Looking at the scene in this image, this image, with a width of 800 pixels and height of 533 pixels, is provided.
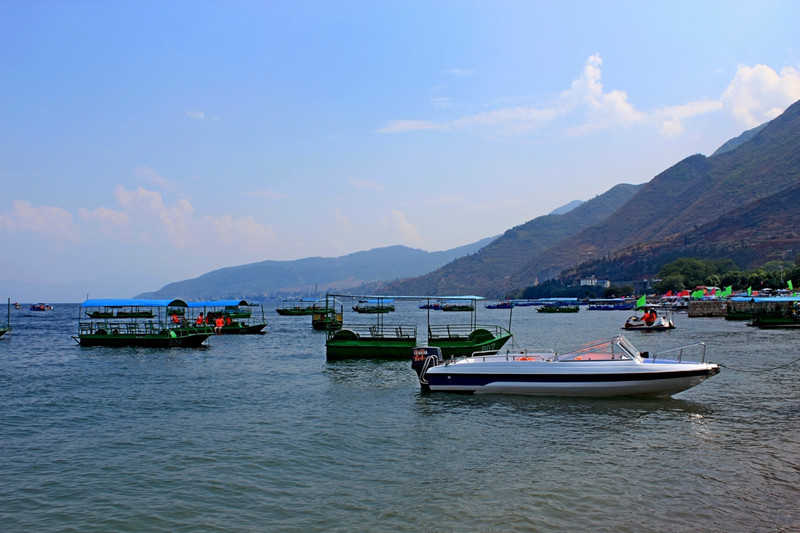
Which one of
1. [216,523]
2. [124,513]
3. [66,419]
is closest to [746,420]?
[216,523]

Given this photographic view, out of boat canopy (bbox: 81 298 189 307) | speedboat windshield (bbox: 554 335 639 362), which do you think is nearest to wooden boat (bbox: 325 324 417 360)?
speedboat windshield (bbox: 554 335 639 362)

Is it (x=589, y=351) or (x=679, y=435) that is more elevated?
(x=589, y=351)

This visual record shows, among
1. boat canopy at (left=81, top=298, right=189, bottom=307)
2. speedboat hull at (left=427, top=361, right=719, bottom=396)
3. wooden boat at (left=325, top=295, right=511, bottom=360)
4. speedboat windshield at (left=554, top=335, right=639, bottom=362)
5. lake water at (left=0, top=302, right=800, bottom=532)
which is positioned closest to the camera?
lake water at (left=0, top=302, right=800, bottom=532)

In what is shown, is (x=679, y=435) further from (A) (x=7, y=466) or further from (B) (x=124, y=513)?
(A) (x=7, y=466)

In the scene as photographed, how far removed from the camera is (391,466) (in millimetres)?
16078

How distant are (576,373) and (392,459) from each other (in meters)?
10.7

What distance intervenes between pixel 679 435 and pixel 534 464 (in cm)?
605

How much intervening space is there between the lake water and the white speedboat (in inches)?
22.9

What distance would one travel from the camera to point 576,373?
24344 mm

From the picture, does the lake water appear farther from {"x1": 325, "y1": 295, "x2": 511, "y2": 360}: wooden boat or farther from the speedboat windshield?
{"x1": 325, "y1": 295, "x2": 511, "y2": 360}: wooden boat

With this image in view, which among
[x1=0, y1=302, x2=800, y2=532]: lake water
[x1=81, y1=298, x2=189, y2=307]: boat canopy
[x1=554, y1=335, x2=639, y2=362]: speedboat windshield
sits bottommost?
[x1=0, y1=302, x2=800, y2=532]: lake water

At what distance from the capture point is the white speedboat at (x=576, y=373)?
2389 centimetres

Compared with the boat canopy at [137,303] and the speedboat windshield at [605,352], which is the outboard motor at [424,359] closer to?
the speedboat windshield at [605,352]

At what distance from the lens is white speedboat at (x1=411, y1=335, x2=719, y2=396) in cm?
2389
